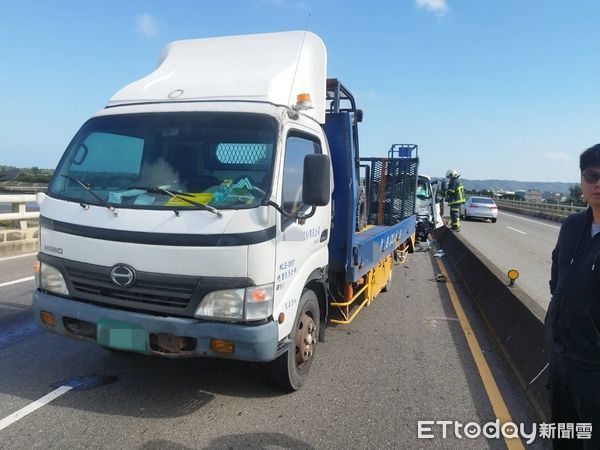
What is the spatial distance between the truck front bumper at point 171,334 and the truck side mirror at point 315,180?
0.92 meters

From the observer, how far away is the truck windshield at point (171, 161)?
3.38 m

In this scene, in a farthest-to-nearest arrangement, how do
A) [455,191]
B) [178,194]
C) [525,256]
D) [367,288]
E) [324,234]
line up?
[455,191]
[525,256]
[367,288]
[324,234]
[178,194]

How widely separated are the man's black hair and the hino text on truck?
64.8 inches

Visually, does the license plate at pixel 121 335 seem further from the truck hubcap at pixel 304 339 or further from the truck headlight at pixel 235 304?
the truck hubcap at pixel 304 339

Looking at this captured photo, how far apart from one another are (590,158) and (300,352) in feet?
8.57

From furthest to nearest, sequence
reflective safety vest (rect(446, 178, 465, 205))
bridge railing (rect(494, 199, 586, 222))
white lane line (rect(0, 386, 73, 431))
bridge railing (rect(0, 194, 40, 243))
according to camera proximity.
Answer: bridge railing (rect(494, 199, 586, 222)) → reflective safety vest (rect(446, 178, 465, 205)) → bridge railing (rect(0, 194, 40, 243)) → white lane line (rect(0, 386, 73, 431))

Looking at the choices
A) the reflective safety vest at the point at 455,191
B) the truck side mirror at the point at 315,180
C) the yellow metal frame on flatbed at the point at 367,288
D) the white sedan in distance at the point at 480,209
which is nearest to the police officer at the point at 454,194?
the reflective safety vest at the point at 455,191

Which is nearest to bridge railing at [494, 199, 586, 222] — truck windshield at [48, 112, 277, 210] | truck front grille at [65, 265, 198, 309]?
truck windshield at [48, 112, 277, 210]

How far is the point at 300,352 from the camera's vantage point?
3945 mm

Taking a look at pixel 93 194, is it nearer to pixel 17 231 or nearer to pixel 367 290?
pixel 367 290

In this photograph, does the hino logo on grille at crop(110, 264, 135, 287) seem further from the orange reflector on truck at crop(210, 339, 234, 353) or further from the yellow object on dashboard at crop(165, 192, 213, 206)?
the orange reflector on truck at crop(210, 339, 234, 353)

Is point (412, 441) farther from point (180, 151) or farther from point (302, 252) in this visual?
point (180, 151)

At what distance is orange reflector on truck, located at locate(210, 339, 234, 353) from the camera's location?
314cm

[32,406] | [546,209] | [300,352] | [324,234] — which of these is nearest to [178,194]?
[324,234]
